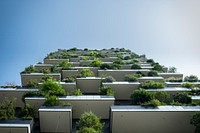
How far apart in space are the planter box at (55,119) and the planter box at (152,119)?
3792 millimetres

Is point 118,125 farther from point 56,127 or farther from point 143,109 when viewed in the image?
point 56,127

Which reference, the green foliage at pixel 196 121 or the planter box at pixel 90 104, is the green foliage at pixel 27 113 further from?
the green foliage at pixel 196 121

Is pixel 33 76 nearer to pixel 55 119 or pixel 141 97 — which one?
pixel 55 119

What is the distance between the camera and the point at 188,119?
16.5 m

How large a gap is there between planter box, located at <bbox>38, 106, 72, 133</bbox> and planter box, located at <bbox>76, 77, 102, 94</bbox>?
8.90m

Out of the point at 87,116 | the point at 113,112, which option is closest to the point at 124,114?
the point at 113,112

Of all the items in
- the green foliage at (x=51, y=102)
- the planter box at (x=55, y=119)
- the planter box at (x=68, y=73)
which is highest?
the planter box at (x=68, y=73)

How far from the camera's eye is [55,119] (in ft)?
55.3

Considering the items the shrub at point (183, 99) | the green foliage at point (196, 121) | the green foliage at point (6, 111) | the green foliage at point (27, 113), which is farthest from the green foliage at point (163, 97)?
the green foliage at point (6, 111)

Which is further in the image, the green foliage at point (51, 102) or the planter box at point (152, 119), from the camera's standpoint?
the green foliage at point (51, 102)

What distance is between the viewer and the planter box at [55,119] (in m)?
16.7

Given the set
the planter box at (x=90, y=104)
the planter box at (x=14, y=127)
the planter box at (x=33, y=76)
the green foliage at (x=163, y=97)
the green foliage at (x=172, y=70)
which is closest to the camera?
the planter box at (x=14, y=127)

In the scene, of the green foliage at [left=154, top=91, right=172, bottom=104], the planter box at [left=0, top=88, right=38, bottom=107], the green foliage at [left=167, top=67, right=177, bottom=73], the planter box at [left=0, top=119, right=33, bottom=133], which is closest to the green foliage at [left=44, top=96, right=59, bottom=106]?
the planter box at [left=0, top=119, right=33, bottom=133]

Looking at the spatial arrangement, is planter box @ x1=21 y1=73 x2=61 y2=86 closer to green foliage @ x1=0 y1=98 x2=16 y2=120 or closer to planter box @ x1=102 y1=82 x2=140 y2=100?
planter box @ x1=102 y1=82 x2=140 y2=100
